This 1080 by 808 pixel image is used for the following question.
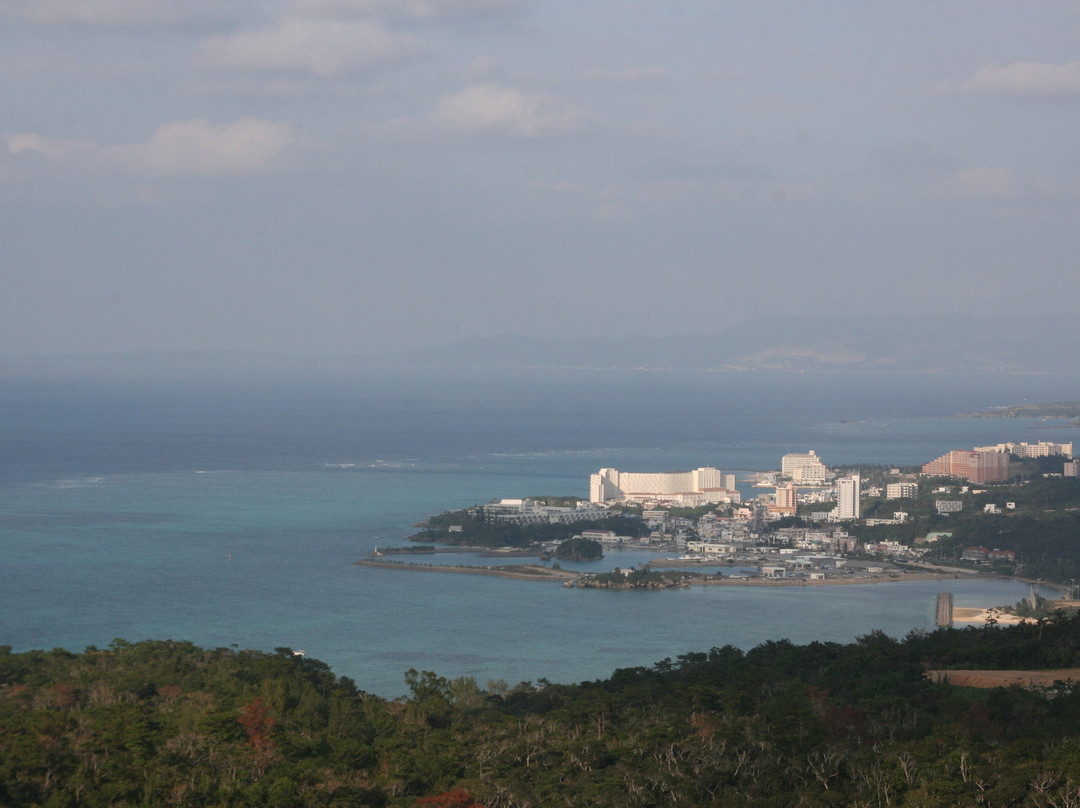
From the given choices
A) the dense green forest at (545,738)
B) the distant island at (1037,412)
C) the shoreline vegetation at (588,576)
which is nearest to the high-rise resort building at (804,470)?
the shoreline vegetation at (588,576)

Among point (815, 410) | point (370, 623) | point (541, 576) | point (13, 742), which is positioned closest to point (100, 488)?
point (541, 576)

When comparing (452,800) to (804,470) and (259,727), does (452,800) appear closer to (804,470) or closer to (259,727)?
(259,727)

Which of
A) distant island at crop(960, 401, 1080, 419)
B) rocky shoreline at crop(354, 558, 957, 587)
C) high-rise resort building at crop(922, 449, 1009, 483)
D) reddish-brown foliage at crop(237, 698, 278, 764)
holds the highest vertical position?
distant island at crop(960, 401, 1080, 419)

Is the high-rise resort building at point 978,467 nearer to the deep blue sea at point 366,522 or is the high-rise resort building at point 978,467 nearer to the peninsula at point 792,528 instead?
the peninsula at point 792,528

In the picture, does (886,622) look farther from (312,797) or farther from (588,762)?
(312,797)

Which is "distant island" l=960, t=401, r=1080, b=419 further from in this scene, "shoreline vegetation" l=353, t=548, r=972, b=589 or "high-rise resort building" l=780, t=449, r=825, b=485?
"shoreline vegetation" l=353, t=548, r=972, b=589

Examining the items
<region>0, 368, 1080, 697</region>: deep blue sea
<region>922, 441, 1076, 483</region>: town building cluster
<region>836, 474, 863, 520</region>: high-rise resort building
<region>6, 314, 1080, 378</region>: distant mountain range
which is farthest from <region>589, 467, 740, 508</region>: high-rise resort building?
<region>6, 314, 1080, 378</region>: distant mountain range

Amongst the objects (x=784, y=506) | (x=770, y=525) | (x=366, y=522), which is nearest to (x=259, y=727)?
(x=366, y=522)
